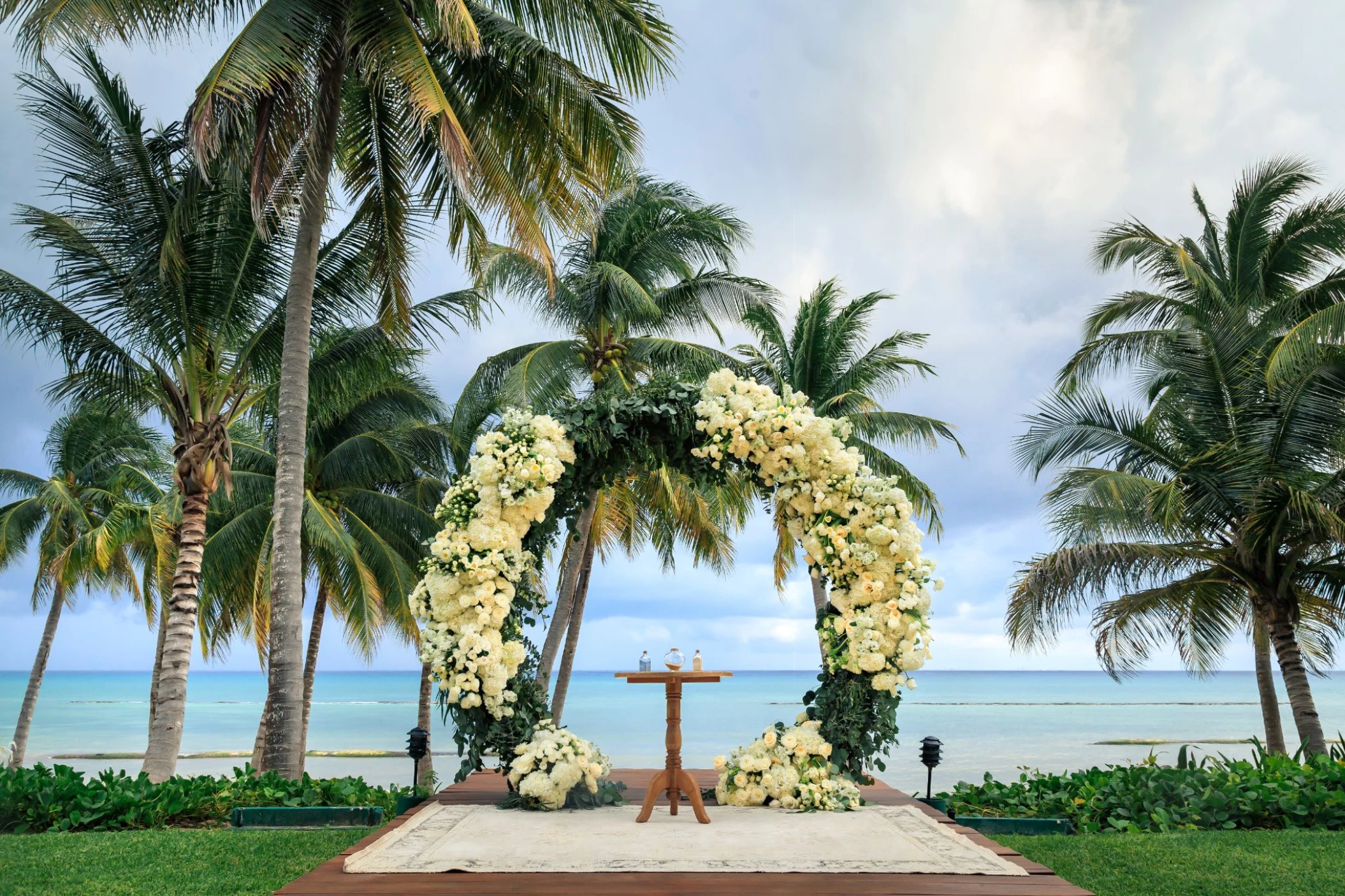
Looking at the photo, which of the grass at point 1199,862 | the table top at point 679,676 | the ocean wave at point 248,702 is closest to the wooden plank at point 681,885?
the table top at point 679,676

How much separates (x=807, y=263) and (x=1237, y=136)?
41.8 ft

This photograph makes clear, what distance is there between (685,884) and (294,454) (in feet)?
19.1

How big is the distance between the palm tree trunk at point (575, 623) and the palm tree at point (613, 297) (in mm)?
1345

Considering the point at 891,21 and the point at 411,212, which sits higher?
the point at 891,21

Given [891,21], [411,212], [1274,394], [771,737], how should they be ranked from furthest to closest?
[891,21] → [1274,394] → [411,212] → [771,737]

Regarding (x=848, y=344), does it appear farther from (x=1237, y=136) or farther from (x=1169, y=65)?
(x=1237, y=136)

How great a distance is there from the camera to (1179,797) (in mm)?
7293

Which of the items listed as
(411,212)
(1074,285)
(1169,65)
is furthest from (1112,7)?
(1074,285)

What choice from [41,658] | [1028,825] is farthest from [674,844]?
[41,658]

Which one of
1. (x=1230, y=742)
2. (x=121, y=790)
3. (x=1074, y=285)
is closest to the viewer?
(x=121, y=790)

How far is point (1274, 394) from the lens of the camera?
35.0ft

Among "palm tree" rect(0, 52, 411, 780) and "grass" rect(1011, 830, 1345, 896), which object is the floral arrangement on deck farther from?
"palm tree" rect(0, 52, 411, 780)

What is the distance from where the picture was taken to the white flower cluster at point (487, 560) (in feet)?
19.3

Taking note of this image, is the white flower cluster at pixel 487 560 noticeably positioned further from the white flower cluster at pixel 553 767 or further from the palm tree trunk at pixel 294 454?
the palm tree trunk at pixel 294 454
